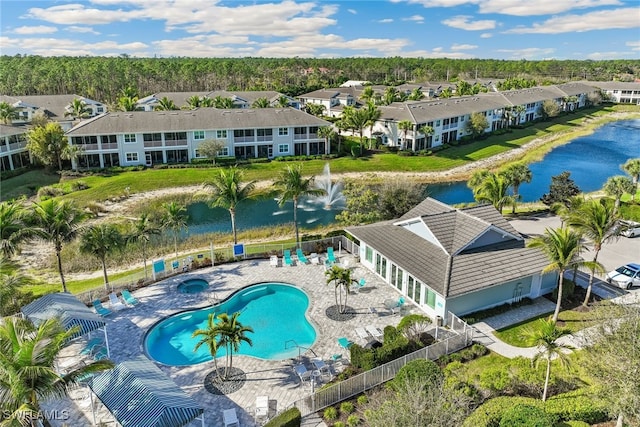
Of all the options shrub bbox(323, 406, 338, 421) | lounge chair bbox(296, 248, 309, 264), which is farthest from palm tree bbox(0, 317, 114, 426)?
lounge chair bbox(296, 248, 309, 264)

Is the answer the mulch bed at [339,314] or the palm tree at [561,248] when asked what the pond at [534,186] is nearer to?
the mulch bed at [339,314]

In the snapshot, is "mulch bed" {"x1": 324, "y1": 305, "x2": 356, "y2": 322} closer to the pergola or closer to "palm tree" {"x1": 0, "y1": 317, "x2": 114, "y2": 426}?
the pergola

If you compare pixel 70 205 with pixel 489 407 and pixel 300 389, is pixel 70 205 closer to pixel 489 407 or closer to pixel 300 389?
pixel 300 389

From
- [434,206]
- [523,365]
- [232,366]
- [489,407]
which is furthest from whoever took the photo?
[434,206]

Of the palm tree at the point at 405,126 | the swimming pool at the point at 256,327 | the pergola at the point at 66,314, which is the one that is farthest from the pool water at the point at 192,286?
the palm tree at the point at 405,126

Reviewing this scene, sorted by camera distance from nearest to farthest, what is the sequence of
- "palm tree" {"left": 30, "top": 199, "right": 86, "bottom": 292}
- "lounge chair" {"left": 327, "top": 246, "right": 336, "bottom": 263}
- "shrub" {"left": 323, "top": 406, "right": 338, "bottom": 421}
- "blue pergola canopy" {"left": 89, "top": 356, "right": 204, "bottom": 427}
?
"blue pergola canopy" {"left": 89, "top": 356, "right": 204, "bottom": 427} < "shrub" {"left": 323, "top": 406, "right": 338, "bottom": 421} < "palm tree" {"left": 30, "top": 199, "right": 86, "bottom": 292} < "lounge chair" {"left": 327, "top": 246, "right": 336, "bottom": 263}

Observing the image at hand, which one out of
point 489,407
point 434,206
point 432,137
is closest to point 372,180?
point 432,137
